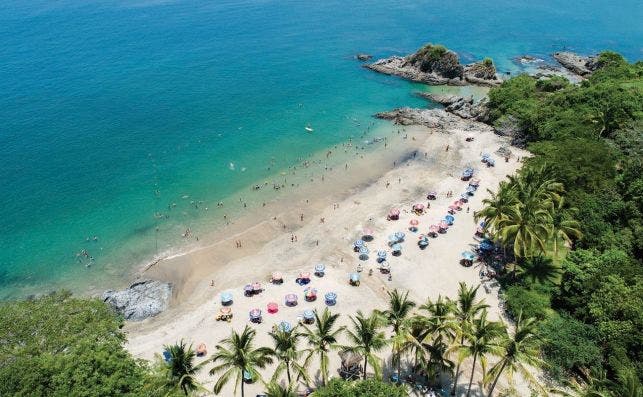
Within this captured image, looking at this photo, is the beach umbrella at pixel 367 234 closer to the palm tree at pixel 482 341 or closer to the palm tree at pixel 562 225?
the palm tree at pixel 562 225

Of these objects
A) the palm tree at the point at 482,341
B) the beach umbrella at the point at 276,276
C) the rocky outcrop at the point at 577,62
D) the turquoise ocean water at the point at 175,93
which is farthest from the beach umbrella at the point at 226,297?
the rocky outcrop at the point at 577,62

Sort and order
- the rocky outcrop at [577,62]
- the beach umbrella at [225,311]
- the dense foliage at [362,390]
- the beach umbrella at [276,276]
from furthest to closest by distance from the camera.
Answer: the rocky outcrop at [577,62] → the beach umbrella at [276,276] → the beach umbrella at [225,311] → the dense foliage at [362,390]

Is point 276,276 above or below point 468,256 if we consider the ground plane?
below

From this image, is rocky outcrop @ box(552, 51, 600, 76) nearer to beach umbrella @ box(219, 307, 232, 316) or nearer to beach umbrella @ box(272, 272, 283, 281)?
beach umbrella @ box(272, 272, 283, 281)

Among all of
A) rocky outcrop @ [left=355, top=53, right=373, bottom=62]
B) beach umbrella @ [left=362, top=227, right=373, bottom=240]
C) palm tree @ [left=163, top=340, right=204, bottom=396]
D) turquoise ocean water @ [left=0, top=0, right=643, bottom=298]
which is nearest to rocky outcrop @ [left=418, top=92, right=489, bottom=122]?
turquoise ocean water @ [left=0, top=0, right=643, bottom=298]

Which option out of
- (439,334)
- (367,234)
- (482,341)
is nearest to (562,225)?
(482,341)

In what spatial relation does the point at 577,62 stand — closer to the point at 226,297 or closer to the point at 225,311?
the point at 226,297
